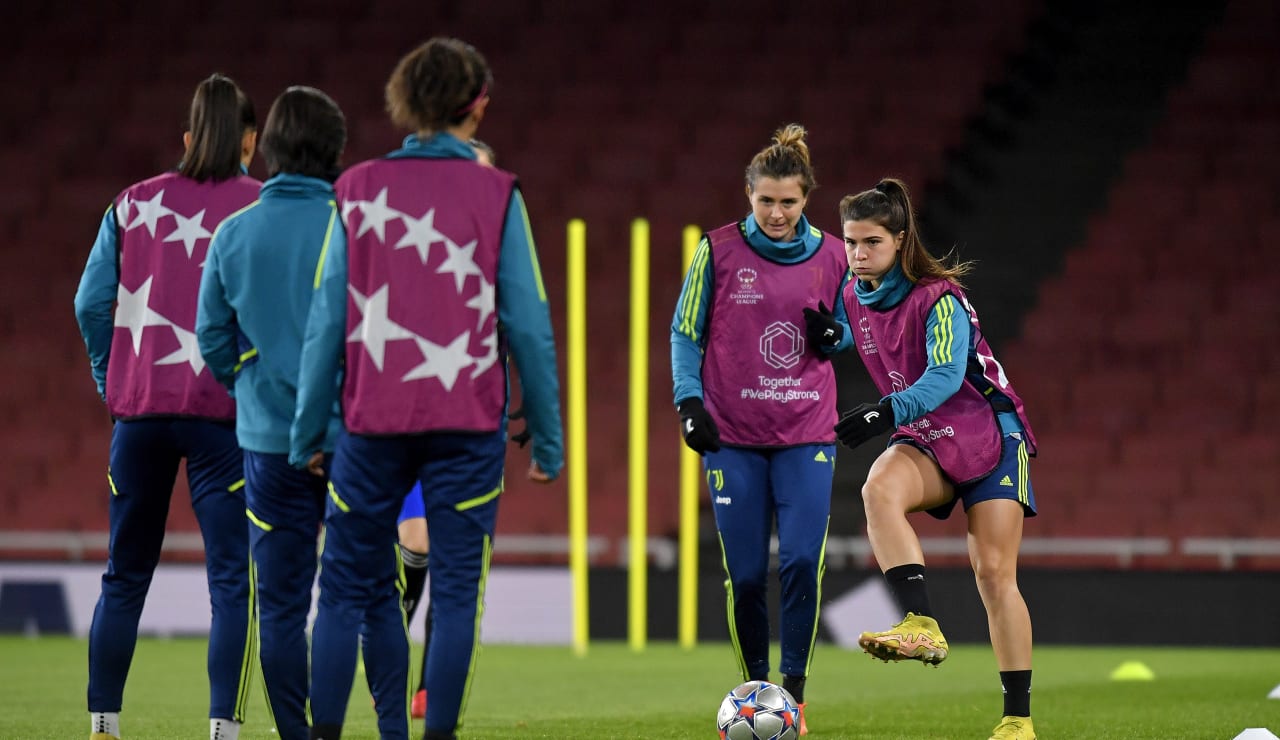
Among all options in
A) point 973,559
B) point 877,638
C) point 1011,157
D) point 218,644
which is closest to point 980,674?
point 973,559

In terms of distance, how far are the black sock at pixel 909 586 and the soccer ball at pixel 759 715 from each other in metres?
0.44

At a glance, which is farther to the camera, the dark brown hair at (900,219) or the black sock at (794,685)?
the black sock at (794,685)

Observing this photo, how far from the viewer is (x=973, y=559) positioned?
16.7 feet

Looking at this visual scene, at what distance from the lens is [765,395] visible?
5.48 metres

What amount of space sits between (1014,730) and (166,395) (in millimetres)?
2608

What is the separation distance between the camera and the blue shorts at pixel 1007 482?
5.01 metres

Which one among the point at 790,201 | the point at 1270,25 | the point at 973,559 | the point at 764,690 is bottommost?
the point at 764,690

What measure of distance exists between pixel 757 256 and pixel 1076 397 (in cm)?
708

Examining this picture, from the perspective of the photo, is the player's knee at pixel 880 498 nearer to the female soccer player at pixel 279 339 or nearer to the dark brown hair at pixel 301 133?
the female soccer player at pixel 279 339

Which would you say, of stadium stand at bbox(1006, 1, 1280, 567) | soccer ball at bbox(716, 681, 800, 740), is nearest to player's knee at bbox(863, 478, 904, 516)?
soccer ball at bbox(716, 681, 800, 740)

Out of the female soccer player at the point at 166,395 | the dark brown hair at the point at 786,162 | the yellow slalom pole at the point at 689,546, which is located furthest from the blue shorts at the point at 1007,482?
the yellow slalom pole at the point at 689,546

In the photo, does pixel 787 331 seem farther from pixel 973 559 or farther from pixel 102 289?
pixel 102 289

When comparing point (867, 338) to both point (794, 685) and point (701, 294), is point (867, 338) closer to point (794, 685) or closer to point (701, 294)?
point (701, 294)

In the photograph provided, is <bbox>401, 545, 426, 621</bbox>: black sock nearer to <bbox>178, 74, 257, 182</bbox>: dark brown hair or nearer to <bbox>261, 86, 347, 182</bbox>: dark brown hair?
<bbox>178, 74, 257, 182</bbox>: dark brown hair
